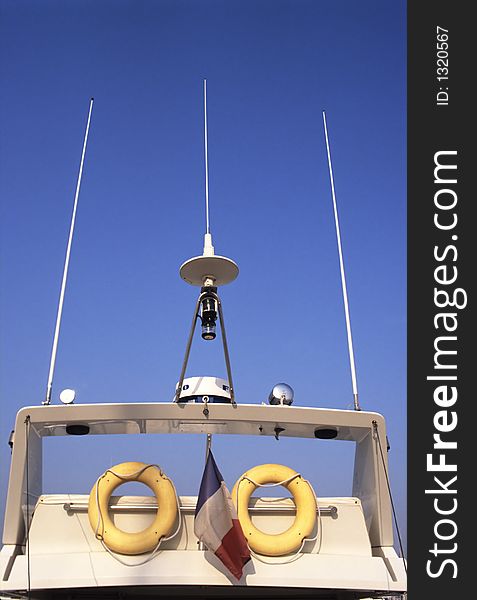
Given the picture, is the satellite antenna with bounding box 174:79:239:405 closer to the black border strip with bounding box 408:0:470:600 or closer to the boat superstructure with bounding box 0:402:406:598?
the boat superstructure with bounding box 0:402:406:598

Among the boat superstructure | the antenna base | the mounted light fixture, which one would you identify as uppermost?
the antenna base

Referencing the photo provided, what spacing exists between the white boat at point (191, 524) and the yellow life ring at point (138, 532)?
0.01 metres

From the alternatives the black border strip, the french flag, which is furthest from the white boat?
the black border strip

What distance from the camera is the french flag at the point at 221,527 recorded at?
437 centimetres

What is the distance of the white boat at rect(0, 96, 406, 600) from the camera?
4.48 meters

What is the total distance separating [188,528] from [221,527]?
0.50 meters

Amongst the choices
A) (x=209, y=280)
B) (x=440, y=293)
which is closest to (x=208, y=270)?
(x=209, y=280)

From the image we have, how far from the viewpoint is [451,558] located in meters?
4.46

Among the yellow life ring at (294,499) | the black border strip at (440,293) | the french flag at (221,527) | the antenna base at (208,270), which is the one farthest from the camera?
the antenna base at (208,270)

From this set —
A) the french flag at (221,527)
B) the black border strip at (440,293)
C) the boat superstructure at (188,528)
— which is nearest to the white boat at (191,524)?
the boat superstructure at (188,528)

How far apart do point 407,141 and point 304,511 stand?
3.04 metres

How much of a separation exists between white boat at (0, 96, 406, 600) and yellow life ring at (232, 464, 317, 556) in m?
0.01

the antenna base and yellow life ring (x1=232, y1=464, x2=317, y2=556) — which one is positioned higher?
the antenna base

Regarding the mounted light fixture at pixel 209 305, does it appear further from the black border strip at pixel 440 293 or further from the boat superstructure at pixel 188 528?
the black border strip at pixel 440 293
